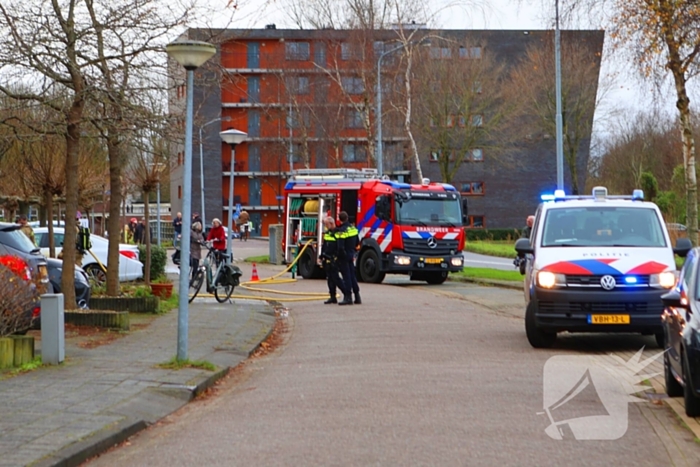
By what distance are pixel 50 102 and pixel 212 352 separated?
417cm

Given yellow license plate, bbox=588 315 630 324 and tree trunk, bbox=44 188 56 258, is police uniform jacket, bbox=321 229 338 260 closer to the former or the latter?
tree trunk, bbox=44 188 56 258

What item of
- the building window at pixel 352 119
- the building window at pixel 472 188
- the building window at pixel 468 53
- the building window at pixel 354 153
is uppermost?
the building window at pixel 468 53

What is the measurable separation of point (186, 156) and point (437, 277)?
19293mm

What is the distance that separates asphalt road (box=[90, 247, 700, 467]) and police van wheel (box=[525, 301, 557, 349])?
0.48ft

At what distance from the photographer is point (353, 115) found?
5322 centimetres

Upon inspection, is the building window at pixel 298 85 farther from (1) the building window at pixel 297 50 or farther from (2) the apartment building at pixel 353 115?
(1) the building window at pixel 297 50

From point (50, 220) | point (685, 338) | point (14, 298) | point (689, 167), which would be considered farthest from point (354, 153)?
point (685, 338)

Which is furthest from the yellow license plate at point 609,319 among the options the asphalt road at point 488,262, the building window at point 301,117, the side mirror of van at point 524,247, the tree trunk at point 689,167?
the building window at point 301,117

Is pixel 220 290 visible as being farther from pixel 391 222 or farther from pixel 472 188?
pixel 472 188

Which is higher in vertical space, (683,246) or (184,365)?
(683,246)

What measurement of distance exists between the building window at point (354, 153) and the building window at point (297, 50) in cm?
574

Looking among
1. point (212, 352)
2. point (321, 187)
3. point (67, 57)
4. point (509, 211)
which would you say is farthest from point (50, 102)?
point (509, 211)

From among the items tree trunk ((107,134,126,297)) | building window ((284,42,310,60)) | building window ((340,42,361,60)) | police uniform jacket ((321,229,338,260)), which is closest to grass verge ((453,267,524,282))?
police uniform jacket ((321,229,338,260))

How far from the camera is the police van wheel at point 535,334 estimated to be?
45.1ft
